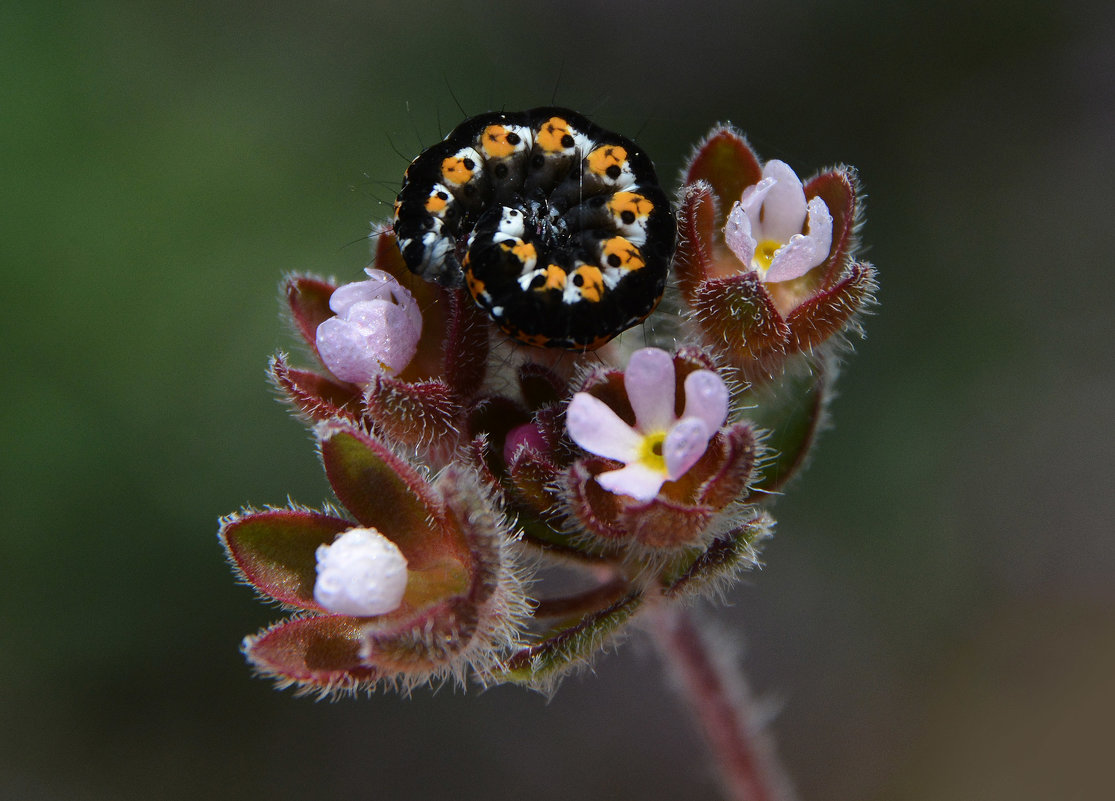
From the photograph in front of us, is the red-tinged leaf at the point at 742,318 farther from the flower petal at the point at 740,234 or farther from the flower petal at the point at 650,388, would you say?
the flower petal at the point at 650,388

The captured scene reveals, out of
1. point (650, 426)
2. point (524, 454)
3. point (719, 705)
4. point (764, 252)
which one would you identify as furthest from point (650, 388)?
point (719, 705)

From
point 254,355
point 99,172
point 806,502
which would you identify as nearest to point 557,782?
point 806,502

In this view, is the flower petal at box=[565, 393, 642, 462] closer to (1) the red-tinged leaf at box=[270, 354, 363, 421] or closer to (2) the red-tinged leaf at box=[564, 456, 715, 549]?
(2) the red-tinged leaf at box=[564, 456, 715, 549]

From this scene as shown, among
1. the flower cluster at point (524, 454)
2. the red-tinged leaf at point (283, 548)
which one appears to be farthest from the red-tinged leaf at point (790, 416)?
the red-tinged leaf at point (283, 548)

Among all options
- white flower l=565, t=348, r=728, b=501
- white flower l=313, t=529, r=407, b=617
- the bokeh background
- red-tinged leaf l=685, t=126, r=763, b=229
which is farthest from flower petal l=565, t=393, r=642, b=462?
the bokeh background

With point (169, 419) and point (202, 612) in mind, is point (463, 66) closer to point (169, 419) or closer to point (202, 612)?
point (169, 419)

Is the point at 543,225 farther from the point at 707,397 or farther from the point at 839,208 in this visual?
the point at 839,208
